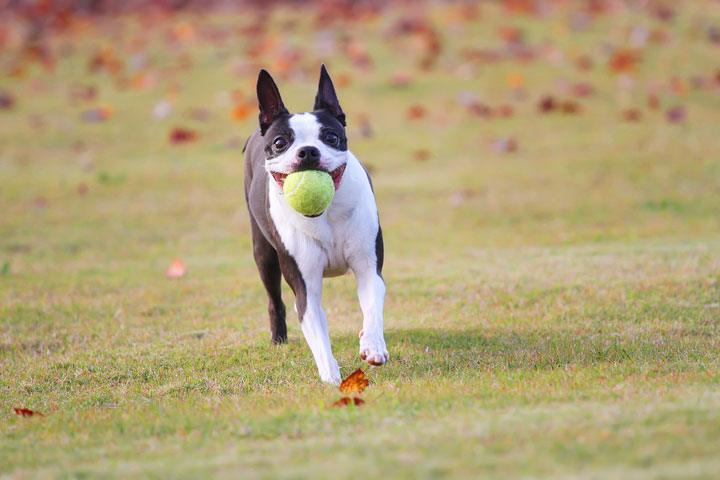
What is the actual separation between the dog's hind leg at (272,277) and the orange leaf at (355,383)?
4.46 ft

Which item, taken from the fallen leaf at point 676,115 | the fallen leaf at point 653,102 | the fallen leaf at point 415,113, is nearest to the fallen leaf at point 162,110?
the fallen leaf at point 415,113

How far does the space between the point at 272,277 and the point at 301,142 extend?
1.36 meters

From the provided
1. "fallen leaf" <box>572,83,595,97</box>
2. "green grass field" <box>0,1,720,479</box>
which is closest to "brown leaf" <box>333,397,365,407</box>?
"green grass field" <box>0,1,720,479</box>

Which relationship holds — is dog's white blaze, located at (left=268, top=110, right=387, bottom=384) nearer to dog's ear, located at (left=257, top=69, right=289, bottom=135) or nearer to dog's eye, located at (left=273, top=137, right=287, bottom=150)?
dog's eye, located at (left=273, top=137, right=287, bottom=150)

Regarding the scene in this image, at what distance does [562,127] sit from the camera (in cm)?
1387

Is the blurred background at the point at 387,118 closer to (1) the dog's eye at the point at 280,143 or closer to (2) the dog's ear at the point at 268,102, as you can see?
(2) the dog's ear at the point at 268,102

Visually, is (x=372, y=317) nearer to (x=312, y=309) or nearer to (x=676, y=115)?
(x=312, y=309)

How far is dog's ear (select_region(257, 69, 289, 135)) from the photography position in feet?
17.5

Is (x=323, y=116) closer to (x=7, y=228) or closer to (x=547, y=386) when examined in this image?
(x=547, y=386)

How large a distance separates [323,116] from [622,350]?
8.00 feet

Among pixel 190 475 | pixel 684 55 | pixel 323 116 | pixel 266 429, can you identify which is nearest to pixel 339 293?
pixel 323 116

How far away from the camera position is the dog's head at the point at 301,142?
194 inches

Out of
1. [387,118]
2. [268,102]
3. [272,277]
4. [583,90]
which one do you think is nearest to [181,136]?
[387,118]

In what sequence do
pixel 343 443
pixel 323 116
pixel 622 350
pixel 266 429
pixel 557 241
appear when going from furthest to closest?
pixel 557 241, pixel 622 350, pixel 323 116, pixel 266 429, pixel 343 443
